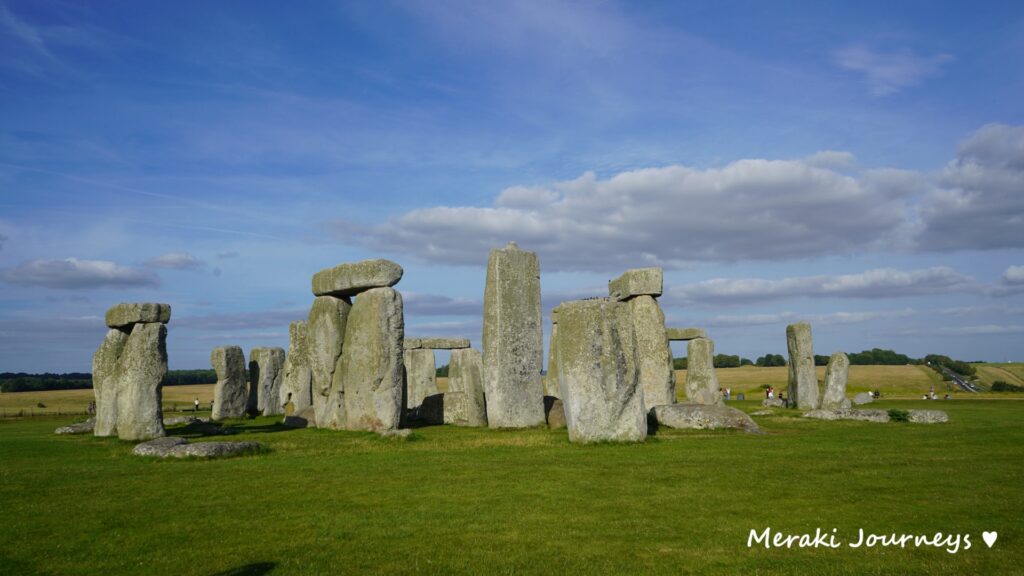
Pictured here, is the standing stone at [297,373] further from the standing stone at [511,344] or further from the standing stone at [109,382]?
the standing stone at [511,344]

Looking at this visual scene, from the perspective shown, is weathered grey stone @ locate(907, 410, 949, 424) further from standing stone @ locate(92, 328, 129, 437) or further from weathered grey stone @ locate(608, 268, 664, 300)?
standing stone @ locate(92, 328, 129, 437)

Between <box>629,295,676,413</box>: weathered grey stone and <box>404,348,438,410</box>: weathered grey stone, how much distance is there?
9.56 m

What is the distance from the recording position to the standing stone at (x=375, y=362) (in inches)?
637

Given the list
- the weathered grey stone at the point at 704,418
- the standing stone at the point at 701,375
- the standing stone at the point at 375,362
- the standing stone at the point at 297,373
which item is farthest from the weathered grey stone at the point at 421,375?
the weathered grey stone at the point at 704,418

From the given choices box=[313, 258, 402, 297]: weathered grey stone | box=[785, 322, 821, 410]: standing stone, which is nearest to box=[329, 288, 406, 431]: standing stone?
box=[313, 258, 402, 297]: weathered grey stone

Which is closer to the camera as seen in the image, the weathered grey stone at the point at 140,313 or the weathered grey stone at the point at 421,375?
the weathered grey stone at the point at 140,313

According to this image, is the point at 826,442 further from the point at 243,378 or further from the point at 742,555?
the point at 243,378

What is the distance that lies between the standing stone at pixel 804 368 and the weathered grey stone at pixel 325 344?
15614 millimetres

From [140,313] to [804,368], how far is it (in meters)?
20.6

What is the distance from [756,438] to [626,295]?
7.65 m

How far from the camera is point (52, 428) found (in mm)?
21422

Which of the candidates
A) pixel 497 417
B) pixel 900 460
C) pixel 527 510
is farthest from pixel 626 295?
pixel 527 510

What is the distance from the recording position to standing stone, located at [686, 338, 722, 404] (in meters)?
24.6

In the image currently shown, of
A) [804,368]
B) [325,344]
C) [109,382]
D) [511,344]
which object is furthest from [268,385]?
[804,368]
